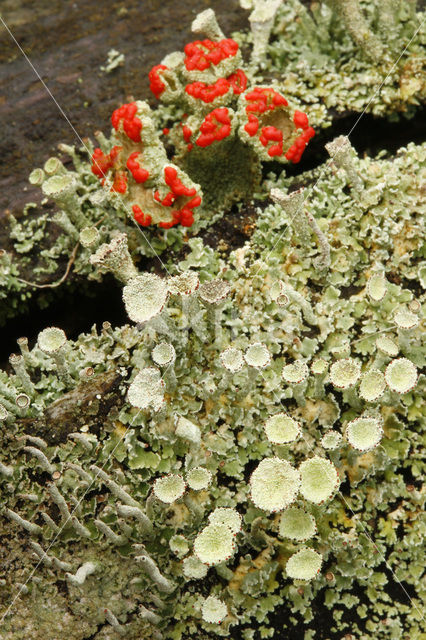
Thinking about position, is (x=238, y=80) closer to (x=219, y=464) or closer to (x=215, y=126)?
(x=215, y=126)

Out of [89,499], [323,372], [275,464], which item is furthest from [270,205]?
[89,499]

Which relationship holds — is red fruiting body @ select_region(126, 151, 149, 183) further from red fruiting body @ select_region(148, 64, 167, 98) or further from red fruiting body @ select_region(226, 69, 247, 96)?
red fruiting body @ select_region(226, 69, 247, 96)

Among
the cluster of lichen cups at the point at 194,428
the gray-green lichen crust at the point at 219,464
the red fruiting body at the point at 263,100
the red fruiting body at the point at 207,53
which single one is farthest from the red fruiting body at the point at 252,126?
the cluster of lichen cups at the point at 194,428

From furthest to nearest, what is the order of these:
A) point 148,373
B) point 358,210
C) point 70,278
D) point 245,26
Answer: point 245,26 → point 70,278 → point 358,210 → point 148,373

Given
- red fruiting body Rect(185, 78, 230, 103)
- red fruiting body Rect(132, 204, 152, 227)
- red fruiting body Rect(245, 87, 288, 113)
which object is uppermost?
red fruiting body Rect(185, 78, 230, 103)

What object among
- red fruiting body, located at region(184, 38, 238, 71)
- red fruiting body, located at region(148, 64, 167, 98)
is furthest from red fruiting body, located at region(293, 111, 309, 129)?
red fruiting body, located at region(148, 64, 167, 98)

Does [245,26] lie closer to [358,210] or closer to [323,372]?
[358,210]

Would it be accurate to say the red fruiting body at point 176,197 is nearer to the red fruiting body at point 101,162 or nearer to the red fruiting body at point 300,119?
the red fruiting body at point 101,162
